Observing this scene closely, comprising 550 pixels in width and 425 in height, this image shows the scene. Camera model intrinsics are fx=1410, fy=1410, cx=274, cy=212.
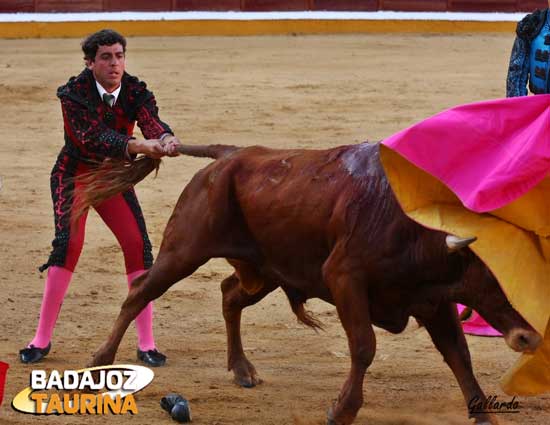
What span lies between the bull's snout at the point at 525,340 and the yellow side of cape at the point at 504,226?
0.09 feet

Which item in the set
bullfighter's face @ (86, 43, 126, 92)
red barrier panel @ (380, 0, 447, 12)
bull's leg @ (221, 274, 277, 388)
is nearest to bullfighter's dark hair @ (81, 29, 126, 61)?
bullfighter's face @ (86, 43, 126, 92)

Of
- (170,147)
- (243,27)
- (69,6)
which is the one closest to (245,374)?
(170,147)

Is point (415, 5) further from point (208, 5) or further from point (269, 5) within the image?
point (208, 5)

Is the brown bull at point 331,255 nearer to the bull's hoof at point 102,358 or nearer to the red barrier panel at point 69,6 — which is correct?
the bull's hoof at point 102,358

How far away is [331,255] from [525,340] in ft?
2.23

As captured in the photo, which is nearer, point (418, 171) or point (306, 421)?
point (418, 171)

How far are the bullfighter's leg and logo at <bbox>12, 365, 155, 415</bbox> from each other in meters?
0.68

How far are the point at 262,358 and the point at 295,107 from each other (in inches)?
218

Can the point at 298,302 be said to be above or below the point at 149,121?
below

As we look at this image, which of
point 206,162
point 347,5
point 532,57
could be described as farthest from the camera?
point 347,5

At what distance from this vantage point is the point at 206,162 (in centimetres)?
870

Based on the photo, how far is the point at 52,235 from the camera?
7.08m

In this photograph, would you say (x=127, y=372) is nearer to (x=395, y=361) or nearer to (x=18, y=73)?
(x=395, y=361)

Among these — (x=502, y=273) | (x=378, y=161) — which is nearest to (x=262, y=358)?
(x=378, y=161)
